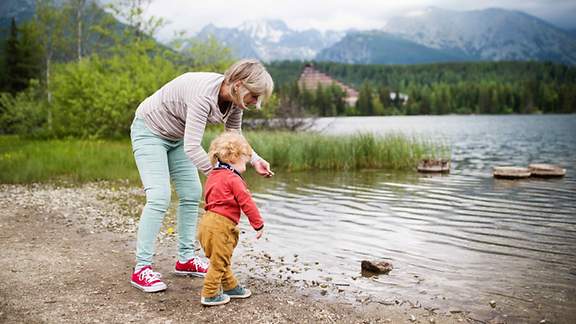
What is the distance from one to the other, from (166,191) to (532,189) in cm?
1160

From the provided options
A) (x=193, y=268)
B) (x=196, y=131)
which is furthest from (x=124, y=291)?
(x=196, y=131)

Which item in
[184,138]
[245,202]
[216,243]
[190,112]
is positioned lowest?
[216,243]

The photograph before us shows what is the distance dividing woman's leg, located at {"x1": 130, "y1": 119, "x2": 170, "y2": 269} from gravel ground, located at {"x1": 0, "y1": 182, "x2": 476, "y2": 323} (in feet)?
1.65

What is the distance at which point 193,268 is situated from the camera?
206 inches

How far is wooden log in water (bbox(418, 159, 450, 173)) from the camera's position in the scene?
57.3ft

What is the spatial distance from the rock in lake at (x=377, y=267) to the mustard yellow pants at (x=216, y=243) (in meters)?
1.98

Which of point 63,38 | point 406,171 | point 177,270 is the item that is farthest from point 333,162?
point 63,38

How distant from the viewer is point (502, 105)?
391 feet

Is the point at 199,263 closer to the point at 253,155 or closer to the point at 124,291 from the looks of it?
the point at 124,291

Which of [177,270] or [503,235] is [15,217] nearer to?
[177,270]

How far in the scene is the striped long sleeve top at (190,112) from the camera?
13.7 ft

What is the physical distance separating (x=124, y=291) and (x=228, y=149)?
1.75m

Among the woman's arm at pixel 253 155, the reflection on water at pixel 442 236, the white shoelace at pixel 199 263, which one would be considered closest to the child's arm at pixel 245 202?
the woman's arm at pixel 253 155

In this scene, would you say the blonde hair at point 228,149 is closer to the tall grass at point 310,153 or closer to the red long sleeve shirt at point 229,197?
the red long sleeve shirt at point 229,197
